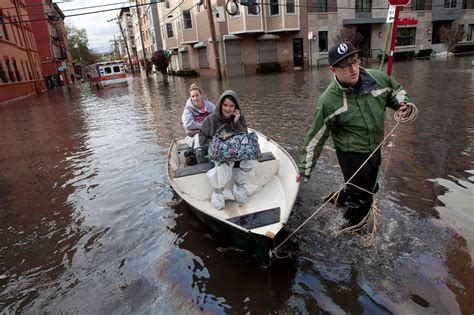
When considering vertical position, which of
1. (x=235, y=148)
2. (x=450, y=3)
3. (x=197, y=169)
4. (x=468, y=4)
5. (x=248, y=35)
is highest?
(x=450, y=3)

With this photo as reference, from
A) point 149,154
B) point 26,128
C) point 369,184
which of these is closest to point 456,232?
point 369,184

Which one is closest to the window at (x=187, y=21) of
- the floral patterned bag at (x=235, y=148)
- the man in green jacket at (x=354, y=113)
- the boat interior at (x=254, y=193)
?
the boat interior at (x=254, y=193)

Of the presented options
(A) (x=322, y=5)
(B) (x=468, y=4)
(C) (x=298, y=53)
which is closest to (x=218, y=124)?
(C) (x=298, y=53)

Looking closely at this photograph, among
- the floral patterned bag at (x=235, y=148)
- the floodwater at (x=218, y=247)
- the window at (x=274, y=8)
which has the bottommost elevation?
the floodwater at (x=218, y=247)

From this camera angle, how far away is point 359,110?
3441mm

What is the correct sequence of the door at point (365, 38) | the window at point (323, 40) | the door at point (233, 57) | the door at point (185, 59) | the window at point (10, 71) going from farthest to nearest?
the door at point (185, 59), the door at point (365, 38), the window at point (323, 40), the door at point (233, 57), the window at point (10, 71)

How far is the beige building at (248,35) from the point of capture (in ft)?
103

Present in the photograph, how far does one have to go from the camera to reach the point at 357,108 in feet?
11.3

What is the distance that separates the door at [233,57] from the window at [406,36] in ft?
58.8

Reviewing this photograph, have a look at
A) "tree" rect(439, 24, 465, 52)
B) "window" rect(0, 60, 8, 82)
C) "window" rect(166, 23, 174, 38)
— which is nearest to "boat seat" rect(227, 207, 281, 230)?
"window" rect(0, 60, 8, 82)

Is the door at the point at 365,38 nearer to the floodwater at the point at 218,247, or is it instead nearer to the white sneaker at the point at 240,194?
the floodwater at the point at 218,247

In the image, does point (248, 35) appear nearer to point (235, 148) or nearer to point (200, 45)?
point (200, 45)

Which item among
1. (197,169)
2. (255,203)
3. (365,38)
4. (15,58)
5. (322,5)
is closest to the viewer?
(255,203)

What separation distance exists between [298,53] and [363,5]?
8.59 meters
